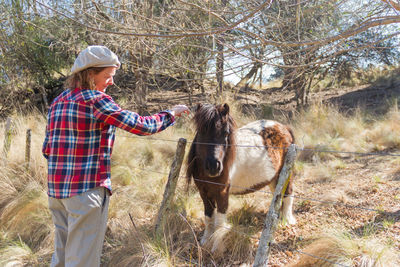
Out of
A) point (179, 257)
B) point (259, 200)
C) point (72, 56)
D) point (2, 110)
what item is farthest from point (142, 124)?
point (2, 110)

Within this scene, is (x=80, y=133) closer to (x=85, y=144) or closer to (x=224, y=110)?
(x=85, y=144)

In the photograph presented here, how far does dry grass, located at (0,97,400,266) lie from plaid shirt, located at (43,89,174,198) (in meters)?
1.00

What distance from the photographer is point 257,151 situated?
13.0ft

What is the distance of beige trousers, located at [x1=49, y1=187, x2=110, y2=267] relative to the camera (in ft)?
6.53

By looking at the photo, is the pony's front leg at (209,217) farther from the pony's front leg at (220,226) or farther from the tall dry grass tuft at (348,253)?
the tall dry grass tuft at (348,253)

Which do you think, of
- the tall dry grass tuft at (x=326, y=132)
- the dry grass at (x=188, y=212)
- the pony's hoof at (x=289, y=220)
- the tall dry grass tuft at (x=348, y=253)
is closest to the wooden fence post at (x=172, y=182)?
the dry grass at (x=188, y=212)

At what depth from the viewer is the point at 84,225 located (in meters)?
2.02

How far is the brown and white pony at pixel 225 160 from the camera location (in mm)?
3084

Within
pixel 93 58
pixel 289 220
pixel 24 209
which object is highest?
pixel 93 58

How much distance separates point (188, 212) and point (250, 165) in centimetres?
119

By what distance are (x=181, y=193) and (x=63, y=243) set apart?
2.35m

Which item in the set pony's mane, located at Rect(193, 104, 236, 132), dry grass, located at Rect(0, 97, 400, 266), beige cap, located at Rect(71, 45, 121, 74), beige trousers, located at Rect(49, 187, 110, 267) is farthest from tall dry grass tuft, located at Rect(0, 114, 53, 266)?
beige cap, located at Rect(71, 45, 121, 74)

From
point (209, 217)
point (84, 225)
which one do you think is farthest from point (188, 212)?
point (84, 225)

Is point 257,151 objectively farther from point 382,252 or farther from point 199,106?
point 382,252
